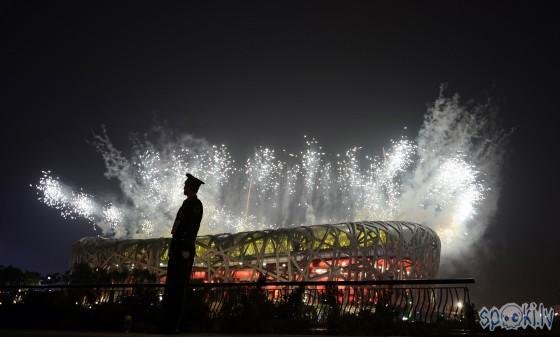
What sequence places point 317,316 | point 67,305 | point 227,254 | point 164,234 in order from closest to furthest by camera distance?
point 317,316, point 67,305, point 227,254, point 164,234

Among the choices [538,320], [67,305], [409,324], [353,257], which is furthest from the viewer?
[353,257]

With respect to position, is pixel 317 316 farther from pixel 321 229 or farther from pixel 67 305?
pixel 321 229

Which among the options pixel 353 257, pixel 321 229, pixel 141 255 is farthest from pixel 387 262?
pixel 141 255

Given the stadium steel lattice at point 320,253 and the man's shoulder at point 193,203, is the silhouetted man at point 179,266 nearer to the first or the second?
the man's shoulder at point 193,203

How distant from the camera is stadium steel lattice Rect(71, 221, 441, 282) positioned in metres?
41.6

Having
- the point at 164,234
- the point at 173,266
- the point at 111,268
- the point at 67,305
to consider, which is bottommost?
the point at 67,305

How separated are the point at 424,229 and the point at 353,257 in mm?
8916

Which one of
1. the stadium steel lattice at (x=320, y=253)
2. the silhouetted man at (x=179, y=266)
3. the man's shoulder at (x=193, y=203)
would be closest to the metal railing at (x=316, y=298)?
the silhouetted man at (x=179, y=266)

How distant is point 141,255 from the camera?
48.8 metres

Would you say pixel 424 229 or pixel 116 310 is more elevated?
pixel 424 229

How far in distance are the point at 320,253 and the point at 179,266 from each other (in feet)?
121

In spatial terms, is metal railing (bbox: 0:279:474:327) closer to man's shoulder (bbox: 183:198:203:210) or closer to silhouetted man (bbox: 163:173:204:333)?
silhouetted man (bbox: 163:173:204:333)

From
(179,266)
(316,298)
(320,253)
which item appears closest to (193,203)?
(179,266)

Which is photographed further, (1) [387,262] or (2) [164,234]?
(2) [164,234]
